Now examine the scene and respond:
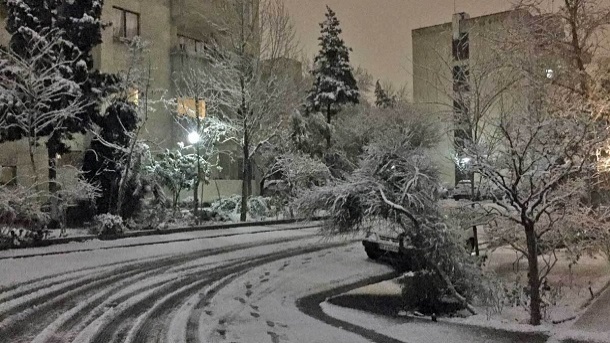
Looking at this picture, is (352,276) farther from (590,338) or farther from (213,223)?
(213,223)

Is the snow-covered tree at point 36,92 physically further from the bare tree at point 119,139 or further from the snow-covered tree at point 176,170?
the snow-covered tree at point 176,170

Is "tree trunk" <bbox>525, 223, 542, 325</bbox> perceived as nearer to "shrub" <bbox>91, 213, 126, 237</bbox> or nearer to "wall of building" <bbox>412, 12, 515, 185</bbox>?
"wall of building" <bbox>412, 12, 515, 185</bbox>

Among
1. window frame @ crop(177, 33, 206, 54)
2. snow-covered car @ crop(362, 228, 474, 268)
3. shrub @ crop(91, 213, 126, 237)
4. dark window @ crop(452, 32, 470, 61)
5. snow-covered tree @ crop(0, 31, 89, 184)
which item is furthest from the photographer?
window frame @ crop(177, 33, 206, 54)

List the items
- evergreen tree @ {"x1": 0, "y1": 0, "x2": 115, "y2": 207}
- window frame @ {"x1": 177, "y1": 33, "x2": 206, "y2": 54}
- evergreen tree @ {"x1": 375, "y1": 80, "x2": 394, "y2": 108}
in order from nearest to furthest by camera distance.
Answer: evergreen tree @ {"x1": 0, "y1": 0, "x2": 115, "y2": 207}
window frame @ {"x1": 177, "y1": 33, "x2": 206, "y2": 54}
evergreen tree @ {"x1": 375, "y1": 80, "x2": 394, "y2": 108}

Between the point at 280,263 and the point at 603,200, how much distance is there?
847 cm

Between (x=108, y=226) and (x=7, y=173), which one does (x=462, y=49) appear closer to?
(x=108, y=226)

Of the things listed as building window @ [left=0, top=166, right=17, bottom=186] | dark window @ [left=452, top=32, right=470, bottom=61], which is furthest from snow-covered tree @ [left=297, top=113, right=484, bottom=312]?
dark window @ [left=452, top=32, right=470, bottom=61]

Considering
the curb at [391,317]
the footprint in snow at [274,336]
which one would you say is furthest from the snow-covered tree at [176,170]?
the footprint in snow at [274,336]

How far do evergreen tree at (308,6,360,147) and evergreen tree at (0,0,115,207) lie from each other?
1610 cm

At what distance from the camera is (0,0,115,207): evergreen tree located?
21.5 m

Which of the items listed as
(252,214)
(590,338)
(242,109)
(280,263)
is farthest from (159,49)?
(590,338)

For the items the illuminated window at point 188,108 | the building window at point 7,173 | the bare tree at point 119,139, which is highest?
the illuminated window at point 188,108

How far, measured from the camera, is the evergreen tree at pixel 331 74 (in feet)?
122

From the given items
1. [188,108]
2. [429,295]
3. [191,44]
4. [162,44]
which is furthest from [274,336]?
[191,44]
